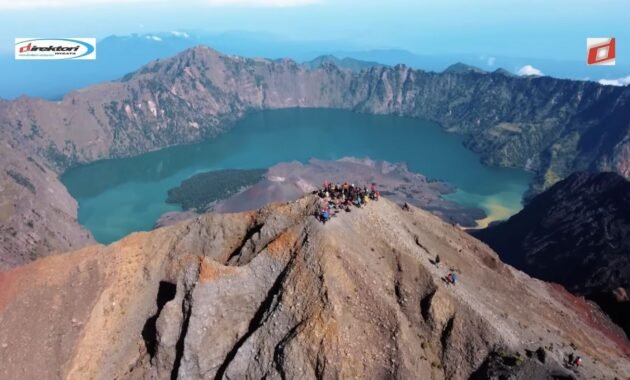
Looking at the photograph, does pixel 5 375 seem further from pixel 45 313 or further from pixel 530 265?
pixel 530 265

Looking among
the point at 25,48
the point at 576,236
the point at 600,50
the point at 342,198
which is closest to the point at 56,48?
the point at 25,48

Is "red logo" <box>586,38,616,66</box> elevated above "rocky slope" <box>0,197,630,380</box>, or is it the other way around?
"red logo" <box>586,38,616,66</box>

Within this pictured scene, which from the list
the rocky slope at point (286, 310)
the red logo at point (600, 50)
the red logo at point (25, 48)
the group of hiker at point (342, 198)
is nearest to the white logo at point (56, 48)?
the red logo at point (25, 48)

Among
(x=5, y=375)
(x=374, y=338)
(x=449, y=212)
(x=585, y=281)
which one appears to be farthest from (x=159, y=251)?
(x=449, y=212)

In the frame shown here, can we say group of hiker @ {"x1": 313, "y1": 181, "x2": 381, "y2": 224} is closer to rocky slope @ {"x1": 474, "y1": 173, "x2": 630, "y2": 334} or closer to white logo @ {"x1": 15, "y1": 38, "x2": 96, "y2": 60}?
rocky slope @ {"x1": 474, "y1": 173, "x2": 630, "y2": 334}

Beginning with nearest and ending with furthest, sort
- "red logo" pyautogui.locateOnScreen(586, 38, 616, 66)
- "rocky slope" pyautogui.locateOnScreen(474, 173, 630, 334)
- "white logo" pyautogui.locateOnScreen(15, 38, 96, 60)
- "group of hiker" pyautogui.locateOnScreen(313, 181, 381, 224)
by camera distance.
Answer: "group of hiker" pyautogui.locateOnScreen(313, 181, 381, 224) < "red logo" pyautogui.locateOnScreen(586, 38, 616, 66) < "rocky slope" pyautogui.locateOnScreen(474, 173, 630, 334) < "white logo" pyautogui.locateOnScreen(15, 38, 96, 60)

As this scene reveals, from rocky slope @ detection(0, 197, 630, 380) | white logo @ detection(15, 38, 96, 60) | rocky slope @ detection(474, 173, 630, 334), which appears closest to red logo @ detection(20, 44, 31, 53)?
white logo @ detection(15, 38, 96, 60)
